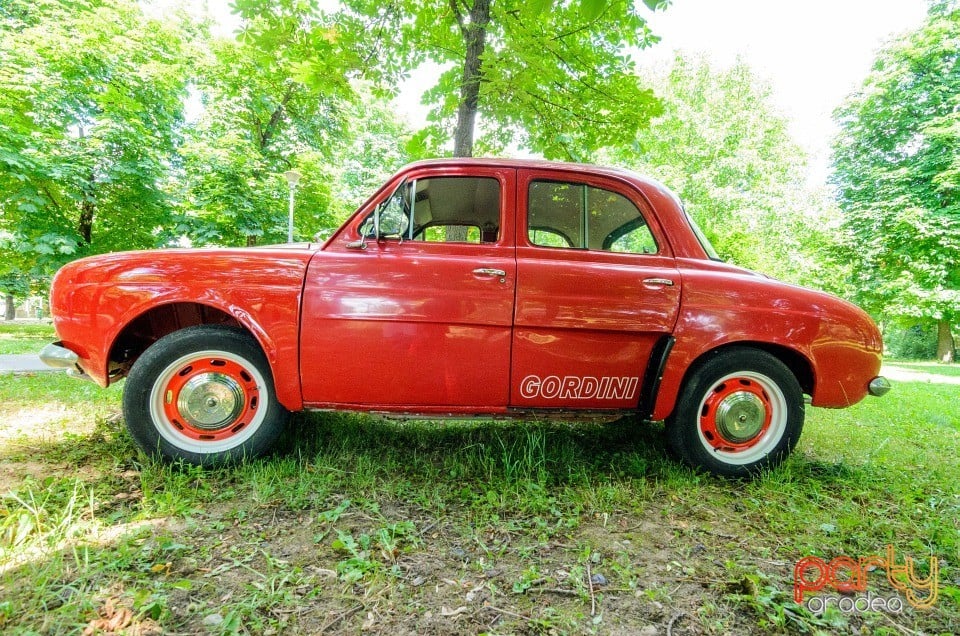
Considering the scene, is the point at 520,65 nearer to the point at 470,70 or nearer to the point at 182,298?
the point at 470,70

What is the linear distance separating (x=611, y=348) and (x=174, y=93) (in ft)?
44.2

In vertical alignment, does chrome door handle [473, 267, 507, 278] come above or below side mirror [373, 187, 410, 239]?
below

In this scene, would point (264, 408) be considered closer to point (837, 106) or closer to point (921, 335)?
point (837, 106)

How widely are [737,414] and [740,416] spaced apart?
3cm

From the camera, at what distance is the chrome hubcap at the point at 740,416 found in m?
2.55

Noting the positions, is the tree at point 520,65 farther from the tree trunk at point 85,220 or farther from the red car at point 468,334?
the tree trunk at point 85,220

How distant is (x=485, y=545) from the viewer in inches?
71.6

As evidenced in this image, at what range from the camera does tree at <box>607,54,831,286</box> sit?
46.5 ft

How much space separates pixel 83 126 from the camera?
31.1 feet

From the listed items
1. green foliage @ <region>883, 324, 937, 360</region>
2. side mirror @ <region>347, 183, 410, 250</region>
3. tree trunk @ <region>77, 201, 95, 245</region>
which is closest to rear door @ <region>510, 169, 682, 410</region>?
side mirror @ <region>347, 183, 410, 250</region>

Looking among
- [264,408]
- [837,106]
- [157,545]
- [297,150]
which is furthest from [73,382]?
[837,106]

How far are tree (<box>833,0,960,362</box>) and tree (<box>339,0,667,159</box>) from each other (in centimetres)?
1395

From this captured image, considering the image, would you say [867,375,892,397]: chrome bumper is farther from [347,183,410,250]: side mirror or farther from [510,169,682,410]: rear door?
[347,183,410,250]: side mirror

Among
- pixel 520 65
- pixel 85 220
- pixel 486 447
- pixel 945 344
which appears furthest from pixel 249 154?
pixel 945 344
